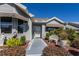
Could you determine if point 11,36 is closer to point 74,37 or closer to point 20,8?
point 20,8

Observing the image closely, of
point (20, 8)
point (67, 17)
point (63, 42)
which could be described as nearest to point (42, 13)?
point (67, 17)

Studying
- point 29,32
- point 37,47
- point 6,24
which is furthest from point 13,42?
point 29,32

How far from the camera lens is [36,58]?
8.54 m

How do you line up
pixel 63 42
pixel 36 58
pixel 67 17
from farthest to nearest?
pixel 63 42, pixel 67 17, pixel 36 58

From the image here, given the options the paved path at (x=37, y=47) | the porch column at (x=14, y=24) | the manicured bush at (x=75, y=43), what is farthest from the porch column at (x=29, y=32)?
the manicured bush at (x=75, y=43)

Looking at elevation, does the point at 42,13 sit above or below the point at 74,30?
above

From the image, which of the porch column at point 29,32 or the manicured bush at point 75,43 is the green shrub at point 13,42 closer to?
the porch column at point 29,32

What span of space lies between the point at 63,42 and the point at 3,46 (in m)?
3.24

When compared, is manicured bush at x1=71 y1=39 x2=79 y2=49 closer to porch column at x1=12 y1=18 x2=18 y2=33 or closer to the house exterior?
the house exterior

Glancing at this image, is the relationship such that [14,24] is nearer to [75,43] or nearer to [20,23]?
[20,23]

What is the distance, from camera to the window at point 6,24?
13117 millimetres

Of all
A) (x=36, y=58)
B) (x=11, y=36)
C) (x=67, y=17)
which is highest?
(x=67, y=17)

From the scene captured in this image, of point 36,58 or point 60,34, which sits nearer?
Answer: point 36,58

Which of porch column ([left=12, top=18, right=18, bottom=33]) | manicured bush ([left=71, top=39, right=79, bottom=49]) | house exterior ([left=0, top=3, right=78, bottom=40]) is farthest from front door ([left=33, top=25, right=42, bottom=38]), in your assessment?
manicured bush ([left=71, top=39, right=79, bottom=49])
